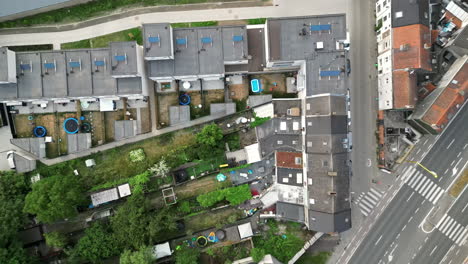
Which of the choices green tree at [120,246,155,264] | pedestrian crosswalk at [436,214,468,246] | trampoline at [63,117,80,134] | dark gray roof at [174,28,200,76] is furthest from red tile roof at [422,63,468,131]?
trampoline at [63,117,80,134]

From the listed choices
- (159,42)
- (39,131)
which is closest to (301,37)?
(159,42)

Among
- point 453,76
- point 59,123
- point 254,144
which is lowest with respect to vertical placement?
point 254,144

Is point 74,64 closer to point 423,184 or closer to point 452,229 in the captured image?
point 423,184

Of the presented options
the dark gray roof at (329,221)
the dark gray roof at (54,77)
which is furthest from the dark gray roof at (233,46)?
the dark gray roof at (329,221)

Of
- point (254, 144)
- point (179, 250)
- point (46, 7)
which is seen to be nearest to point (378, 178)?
point (254, 144)

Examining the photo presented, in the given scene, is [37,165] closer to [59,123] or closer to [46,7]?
[59,123]

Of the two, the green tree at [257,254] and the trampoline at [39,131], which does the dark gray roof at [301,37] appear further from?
the trampoline at [39,131]

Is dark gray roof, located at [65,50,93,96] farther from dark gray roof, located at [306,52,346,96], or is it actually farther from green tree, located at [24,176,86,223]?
dark gray roof, located at [306,52,346,96]
